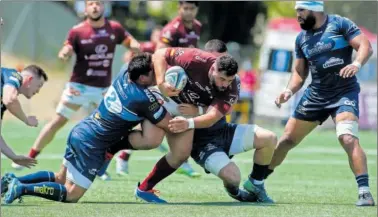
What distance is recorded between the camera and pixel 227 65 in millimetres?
9539

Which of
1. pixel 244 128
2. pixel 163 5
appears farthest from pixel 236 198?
pixel 163 5

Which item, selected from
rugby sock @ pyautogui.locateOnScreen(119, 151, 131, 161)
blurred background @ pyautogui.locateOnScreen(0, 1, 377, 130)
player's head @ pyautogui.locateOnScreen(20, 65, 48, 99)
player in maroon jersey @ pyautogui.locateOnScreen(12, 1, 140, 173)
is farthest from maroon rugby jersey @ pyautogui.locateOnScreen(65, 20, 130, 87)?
blurred background @ pyautogui.locateOnScreen(0, 1, 377, 130)

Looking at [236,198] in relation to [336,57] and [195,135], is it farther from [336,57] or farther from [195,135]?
[336,57]

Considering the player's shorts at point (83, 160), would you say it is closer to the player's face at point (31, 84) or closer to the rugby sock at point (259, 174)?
the player's face at point (31, 84)

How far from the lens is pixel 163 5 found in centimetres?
3909

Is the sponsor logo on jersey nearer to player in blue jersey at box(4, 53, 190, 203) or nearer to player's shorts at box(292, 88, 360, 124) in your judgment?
player's shorts at box(292, 88, 360, 124)

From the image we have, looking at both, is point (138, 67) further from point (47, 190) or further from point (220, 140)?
point (47, 190)

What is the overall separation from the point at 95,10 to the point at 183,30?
1.25 m

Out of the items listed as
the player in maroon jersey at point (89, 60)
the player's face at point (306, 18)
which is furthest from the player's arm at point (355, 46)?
the player in maroon jersey at point (89, 60)

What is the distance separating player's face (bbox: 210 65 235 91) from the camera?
965cm

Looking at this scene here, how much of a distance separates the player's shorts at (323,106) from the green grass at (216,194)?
87cm

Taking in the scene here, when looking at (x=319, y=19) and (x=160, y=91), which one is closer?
(x=160, y=91)

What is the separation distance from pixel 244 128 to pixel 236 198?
718mm

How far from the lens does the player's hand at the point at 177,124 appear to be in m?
9.69
